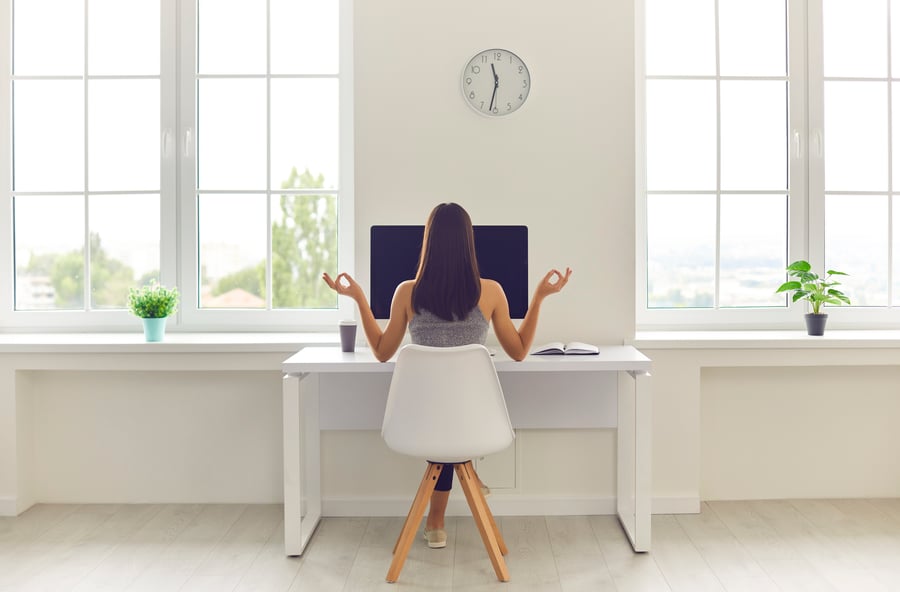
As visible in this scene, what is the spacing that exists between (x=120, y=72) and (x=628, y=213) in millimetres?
2368

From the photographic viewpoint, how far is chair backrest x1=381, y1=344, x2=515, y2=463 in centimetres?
239

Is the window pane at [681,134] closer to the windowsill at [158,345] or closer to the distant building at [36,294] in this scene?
the windowsill at [158,345]

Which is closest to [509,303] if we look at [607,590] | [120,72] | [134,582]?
[607,590]

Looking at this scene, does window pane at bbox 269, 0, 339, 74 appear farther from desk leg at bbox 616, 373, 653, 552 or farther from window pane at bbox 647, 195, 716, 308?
desk leg at bbox 616, 373, 653, 552

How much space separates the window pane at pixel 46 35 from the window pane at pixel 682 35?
103 inches

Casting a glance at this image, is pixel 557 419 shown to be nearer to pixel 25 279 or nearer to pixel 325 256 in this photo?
pixel 325 256

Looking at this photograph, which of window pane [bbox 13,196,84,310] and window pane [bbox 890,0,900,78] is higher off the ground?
window pane [bbox 890,0,900,78]

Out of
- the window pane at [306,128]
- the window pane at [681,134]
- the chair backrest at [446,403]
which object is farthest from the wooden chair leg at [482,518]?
the window pane at [681,134]

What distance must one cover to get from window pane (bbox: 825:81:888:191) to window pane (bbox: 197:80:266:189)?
2615 millimetres

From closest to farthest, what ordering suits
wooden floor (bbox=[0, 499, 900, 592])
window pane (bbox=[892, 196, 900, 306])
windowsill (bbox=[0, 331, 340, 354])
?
wooden floor (bbox=[0, 499, 900, 592]) < windowsill (bbox=[0, 331, 340, 354]) < window pane (bbox=[892, 196, 900, 306])

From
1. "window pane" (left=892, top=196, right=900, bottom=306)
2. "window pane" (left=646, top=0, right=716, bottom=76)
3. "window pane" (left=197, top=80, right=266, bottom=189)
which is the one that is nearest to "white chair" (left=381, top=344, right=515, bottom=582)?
"window pane" (left=197, top=80, right=266, bottom=189)

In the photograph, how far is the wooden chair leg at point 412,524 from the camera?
2512mm

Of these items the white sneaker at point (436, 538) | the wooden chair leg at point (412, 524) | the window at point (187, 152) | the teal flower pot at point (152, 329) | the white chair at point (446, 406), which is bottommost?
the white sneaker at point (436, 538)

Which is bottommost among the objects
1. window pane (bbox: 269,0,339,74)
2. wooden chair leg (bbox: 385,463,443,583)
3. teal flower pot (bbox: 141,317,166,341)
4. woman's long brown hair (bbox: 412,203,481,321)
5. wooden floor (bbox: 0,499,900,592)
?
wooden floor (bbox: 0,499,900,592)
